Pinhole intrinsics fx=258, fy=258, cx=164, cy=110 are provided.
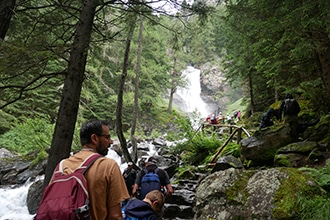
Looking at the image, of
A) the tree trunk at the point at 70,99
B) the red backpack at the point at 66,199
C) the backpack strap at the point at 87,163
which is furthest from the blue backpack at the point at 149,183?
the red backpack at the point at 66,199

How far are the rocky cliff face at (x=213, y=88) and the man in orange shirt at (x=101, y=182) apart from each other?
43544 mm

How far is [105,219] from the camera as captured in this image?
1903mm

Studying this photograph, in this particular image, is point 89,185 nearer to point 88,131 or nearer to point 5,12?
point 88,131

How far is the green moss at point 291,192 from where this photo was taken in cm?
358

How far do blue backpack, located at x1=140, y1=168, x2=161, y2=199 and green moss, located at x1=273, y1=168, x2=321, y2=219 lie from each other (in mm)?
1980

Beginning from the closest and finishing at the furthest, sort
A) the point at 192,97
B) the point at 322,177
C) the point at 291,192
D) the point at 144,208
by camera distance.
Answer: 1. the point at 144,208
2. the point at 291,192
3. the point at 322,177
4. the point at 192,97

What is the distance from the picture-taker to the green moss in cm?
358

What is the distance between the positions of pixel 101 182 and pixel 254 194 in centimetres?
304

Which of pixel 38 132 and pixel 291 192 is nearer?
pixel 291 192

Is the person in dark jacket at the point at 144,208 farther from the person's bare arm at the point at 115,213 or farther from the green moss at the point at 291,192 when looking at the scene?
the green moss at the point at 291,192

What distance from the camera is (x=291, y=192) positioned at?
12.5ft

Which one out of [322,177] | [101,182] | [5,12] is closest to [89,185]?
[101,182]

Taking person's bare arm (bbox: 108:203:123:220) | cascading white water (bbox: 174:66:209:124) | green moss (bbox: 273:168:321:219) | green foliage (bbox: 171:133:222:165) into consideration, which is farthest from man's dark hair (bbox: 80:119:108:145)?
cascading white water (bbox: 174:66:209:124)

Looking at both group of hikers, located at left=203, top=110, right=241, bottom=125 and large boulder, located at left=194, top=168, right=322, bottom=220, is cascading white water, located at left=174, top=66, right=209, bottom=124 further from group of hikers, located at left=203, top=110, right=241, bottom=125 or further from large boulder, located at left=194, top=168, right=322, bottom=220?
large boulder, located at left=194, top=168, right=322, bottom=220
